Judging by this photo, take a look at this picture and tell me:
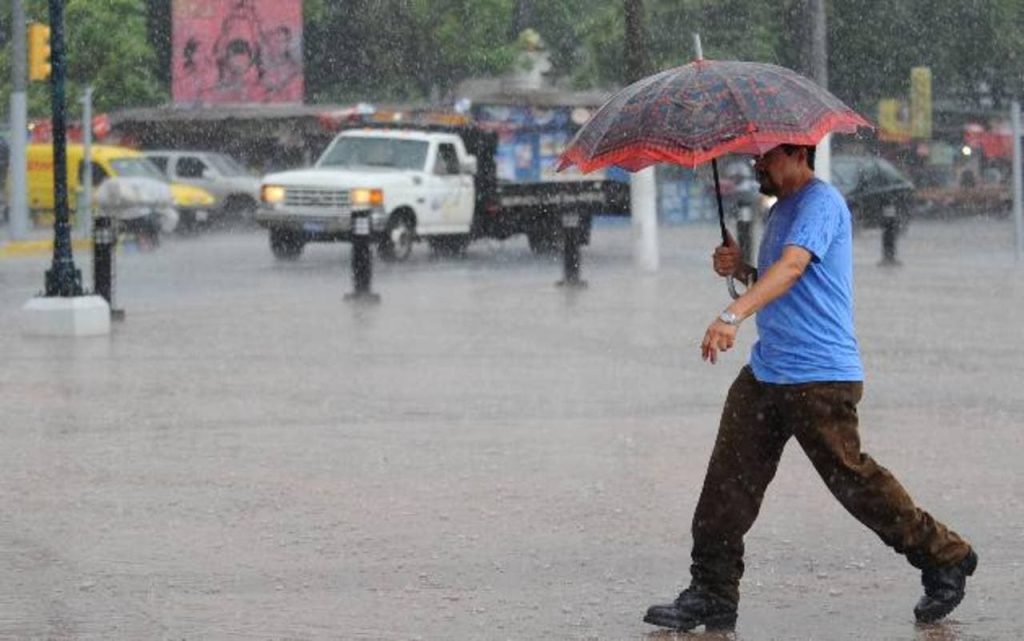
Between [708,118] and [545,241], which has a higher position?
[708,118]

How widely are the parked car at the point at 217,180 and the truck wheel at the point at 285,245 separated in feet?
43.6

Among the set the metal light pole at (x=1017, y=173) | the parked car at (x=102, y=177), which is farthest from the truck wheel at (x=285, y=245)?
the metal light pole at (x=1017, y=173)

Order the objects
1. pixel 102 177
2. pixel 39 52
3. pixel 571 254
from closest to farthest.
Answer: pixel 571 254 → pixel 39 52 → pixel 102 177

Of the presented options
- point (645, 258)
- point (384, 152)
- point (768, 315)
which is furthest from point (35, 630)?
point (384, 152)

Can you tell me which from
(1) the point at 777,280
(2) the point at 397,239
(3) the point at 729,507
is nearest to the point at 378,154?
(2) the point at 397,239

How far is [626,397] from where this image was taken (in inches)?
551

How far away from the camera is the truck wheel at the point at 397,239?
30.9m

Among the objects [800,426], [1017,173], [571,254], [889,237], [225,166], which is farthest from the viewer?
[225,166]

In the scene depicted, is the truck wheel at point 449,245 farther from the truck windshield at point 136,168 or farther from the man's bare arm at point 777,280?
the man's bare arm at point 777,280

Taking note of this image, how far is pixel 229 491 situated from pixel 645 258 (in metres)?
17.8

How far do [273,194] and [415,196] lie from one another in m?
1.87

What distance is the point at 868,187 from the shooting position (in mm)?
41781

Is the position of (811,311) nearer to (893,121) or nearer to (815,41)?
(815,41)

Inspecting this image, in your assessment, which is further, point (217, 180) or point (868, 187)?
point (217, 180)
